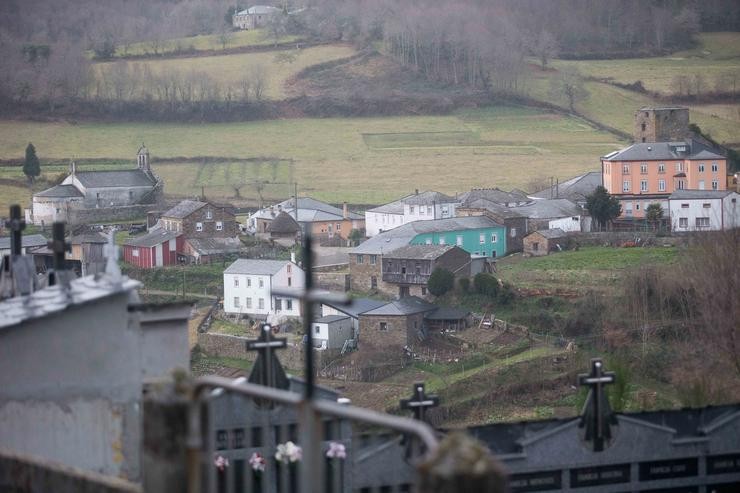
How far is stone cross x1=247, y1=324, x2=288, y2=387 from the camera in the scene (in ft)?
31.4

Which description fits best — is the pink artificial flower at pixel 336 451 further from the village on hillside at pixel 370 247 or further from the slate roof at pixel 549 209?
the slate roof at pixel 549 209

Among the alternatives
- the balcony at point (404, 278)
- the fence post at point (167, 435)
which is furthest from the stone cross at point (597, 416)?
the balcony at point (404, 278)

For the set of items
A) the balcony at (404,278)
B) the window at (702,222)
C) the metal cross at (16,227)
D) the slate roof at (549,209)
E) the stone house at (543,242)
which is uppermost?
the metal cross at (16,227)

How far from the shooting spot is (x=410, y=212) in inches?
1929

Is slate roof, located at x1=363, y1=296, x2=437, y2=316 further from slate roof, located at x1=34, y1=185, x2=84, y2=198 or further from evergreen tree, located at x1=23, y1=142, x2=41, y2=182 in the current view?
evergreen tree, located at x1=23, y1=142, x2=41, y2=182

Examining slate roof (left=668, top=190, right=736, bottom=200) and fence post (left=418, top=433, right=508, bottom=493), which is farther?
slate roof (left=668, top=190, right=736, bottom=200)

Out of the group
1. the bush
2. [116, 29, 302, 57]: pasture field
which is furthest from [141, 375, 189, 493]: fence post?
[116, 29, 302, 57]: pasture field

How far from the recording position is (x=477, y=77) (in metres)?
85.0

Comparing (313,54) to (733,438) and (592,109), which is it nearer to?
(592,109)

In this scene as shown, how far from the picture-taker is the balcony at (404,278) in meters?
38.5

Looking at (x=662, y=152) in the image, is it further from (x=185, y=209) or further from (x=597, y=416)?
(x=597, y=416)

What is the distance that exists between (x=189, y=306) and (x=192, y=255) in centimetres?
3725

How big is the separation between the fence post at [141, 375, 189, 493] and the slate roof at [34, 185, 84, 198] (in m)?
50.3

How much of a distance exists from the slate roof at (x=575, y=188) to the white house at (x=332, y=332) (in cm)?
1728
